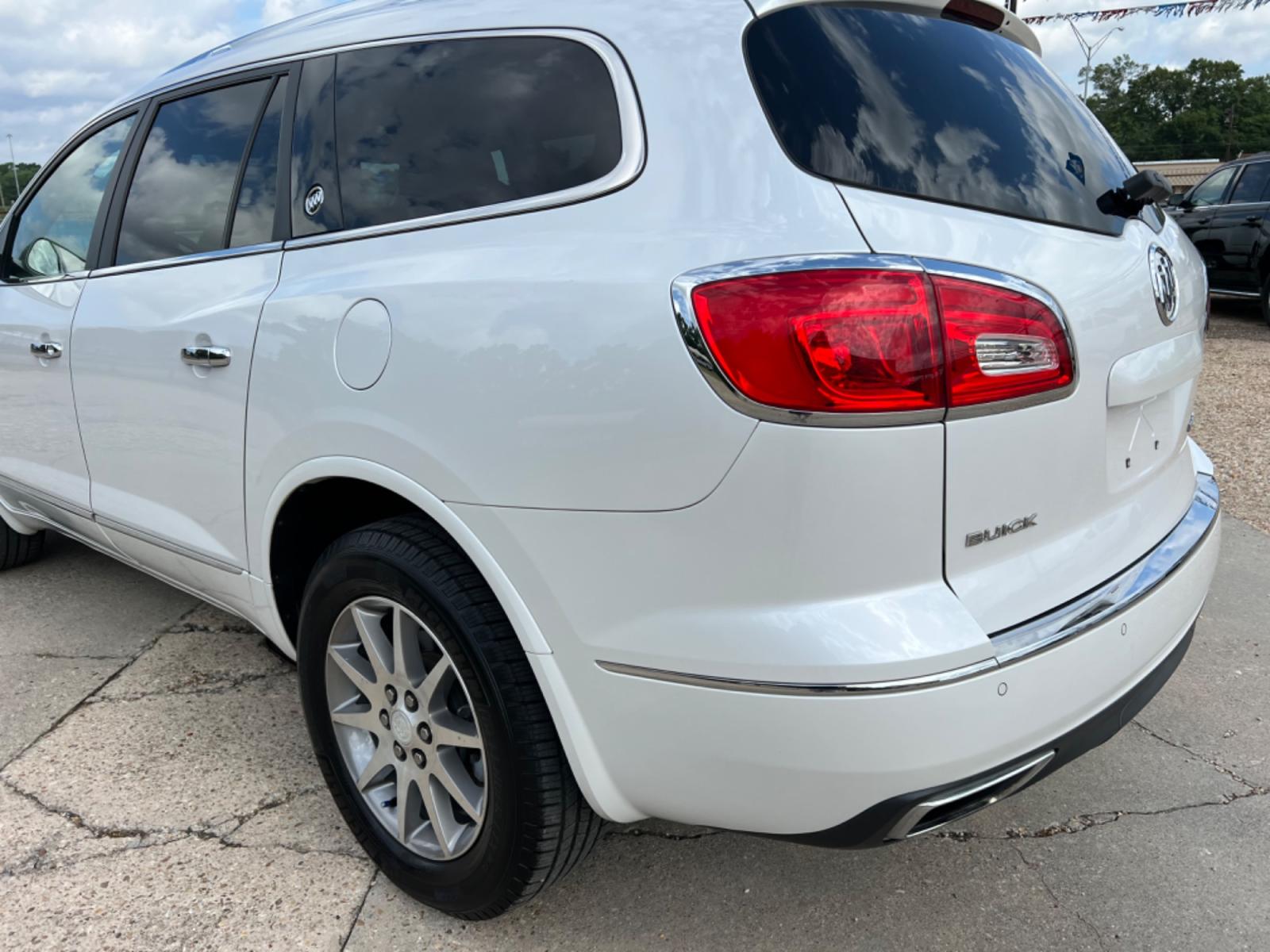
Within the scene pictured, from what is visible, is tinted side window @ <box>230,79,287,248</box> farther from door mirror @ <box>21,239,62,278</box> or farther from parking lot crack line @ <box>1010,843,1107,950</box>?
parking lot crack line @ <box>1010,843,1107,950</box>

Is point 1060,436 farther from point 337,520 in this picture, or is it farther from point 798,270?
point 337,520

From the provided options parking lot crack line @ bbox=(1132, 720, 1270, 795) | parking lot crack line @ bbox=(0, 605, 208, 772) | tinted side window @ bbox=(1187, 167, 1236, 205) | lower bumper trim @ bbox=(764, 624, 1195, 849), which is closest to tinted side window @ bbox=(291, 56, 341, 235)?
lower bumper trim @ bbox=(764, 624, 1195, 849)

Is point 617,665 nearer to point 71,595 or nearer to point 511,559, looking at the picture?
point 511,559

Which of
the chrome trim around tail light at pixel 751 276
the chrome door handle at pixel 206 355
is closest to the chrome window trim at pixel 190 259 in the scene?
the chrome door handle at pixel 206 355

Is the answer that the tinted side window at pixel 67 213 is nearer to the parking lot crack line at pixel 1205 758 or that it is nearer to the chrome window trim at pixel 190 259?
the chrome window trim at pixel 190 259

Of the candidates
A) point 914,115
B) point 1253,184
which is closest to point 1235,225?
point 1253,184

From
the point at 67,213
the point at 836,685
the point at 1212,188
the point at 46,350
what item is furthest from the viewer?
the point at 1212,188

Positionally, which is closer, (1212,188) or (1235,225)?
(1235,225)

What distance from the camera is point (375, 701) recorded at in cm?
210

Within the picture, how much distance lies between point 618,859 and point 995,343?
1.44 metres

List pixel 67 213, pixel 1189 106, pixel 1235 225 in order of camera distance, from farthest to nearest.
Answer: pixel 1189 106 → pixel 1235 225 → pixel 67 213

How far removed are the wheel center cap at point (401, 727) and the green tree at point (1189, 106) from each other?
7667 cm

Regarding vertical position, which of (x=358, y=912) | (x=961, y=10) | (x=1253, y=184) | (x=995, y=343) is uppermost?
(x=961, y=10)

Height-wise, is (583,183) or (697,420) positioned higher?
(583,183)
